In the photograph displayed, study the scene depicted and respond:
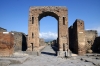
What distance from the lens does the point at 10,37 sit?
9.51m

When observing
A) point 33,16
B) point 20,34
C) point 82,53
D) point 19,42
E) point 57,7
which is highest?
point 57,7

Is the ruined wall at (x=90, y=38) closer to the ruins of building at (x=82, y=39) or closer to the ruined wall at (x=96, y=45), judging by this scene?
the ruins of building at (x=82, y=39)

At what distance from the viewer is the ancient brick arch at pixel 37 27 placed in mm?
14719

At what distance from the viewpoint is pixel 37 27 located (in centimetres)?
1540

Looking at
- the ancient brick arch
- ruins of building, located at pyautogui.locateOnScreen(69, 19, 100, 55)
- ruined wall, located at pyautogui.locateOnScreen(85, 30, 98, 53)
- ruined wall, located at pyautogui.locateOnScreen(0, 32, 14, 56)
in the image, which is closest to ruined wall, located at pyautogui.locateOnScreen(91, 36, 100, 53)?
ruins of building, located at pyautogui.locateOnScreen(69, 19, 100, 55)

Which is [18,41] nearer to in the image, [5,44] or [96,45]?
[5,44]

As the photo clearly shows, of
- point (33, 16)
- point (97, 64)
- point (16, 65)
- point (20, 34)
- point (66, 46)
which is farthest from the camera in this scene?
point (20, 34)

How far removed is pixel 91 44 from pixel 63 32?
6.29 m

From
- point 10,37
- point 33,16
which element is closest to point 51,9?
Answer: point 33,16

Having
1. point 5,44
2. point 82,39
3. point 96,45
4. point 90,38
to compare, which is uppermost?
point 90,38

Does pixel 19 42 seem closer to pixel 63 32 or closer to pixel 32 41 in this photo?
pixel 32 41

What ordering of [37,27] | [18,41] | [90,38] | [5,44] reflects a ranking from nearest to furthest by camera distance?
[5,44]
[37,27]
[18,41]
[90,38]

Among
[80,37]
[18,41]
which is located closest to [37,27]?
[18,41]

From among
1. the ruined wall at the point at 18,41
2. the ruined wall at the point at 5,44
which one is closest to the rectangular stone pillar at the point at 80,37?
the ruined wall at the point at 18,41
